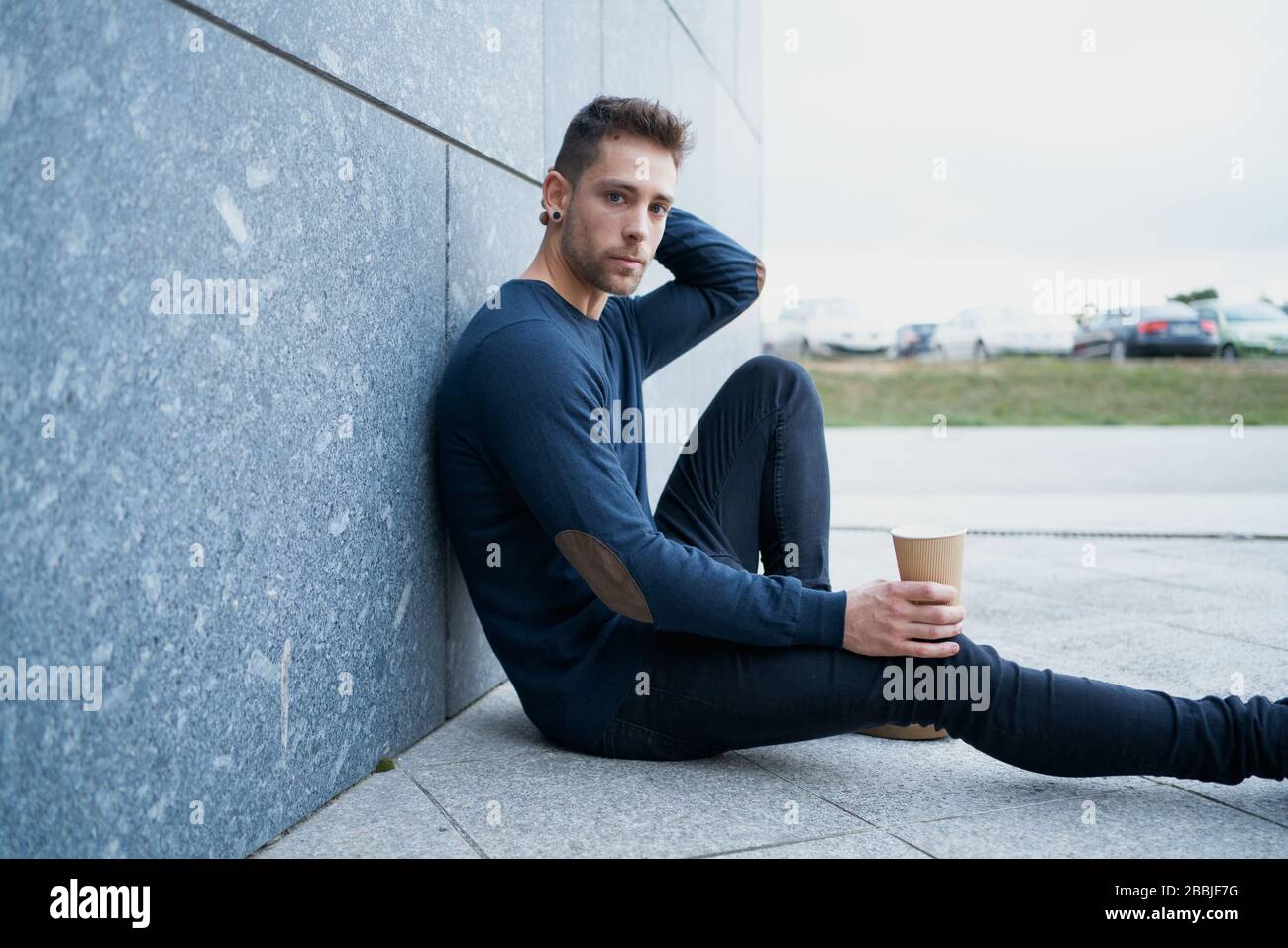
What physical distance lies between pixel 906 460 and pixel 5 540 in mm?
11519

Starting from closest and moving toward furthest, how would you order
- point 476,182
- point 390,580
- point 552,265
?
1. point 390,580
2. point 552,265
3. point 476,182

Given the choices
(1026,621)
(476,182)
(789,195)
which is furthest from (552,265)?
(789,195)

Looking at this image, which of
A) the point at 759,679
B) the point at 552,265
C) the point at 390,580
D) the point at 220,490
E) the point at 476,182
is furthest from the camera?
the point at 476,182

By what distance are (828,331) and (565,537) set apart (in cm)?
1900

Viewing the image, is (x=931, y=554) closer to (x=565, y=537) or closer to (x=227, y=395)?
(x=565, y=537)

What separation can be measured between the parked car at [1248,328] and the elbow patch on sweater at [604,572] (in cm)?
1863

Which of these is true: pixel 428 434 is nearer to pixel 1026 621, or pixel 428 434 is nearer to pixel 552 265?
pixel 552 265

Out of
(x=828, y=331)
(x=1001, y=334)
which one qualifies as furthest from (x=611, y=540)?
(x=1001, y=334)

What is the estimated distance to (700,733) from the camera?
246 centimetres

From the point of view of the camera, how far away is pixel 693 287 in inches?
138

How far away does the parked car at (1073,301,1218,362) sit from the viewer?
18.9m

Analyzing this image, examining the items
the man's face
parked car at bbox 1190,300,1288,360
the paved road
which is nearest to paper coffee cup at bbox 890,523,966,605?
the man's face

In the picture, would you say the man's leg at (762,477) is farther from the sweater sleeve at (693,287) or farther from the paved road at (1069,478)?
the paved road at (1069,478)

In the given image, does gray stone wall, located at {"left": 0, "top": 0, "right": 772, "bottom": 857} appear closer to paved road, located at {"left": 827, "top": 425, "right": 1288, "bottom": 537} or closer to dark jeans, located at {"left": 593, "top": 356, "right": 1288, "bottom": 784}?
dark jeans, located at {"left": 593, "top": 356, "right": 1288, "bottom": 784}
